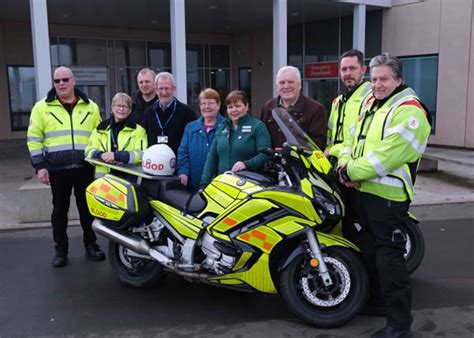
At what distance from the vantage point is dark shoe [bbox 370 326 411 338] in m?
3.02

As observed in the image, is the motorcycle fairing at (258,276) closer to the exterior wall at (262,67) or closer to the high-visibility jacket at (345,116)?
the high-visibility jacket at (345,116)

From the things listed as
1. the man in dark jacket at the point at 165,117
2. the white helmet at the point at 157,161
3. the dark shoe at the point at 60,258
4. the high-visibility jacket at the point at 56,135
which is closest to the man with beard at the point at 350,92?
the white helmet at the point at 157,161

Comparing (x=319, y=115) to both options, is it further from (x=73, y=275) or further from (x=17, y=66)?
(x=17, y=66)

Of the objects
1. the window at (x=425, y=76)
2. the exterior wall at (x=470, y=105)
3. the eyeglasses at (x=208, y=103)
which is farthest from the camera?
the window at (x=425, y=76)

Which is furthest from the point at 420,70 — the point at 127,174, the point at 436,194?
the point at 127,174

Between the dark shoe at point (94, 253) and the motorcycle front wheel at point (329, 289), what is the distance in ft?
7.46

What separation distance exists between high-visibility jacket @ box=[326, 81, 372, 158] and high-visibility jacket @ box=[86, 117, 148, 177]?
1.68 meters

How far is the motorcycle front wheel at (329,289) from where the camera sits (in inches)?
128

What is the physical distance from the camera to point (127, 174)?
4086mm

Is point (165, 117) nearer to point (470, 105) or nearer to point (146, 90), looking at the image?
point (146, 90)

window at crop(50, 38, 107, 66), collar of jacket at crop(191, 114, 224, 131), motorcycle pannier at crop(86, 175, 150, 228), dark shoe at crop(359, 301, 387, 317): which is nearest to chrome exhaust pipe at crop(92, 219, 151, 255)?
motorcycle pannier at crop(86, 175, 150, 228)

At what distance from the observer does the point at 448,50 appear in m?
13.4

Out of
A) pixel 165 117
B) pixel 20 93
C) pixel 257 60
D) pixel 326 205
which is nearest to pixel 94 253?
pixel 165 117

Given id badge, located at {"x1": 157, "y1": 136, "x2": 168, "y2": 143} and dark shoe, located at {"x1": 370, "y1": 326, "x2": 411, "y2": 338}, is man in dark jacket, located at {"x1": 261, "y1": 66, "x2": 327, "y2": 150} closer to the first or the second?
id badge, located at {"x1": 157, "y1": 136, "x2": 168, "y2": 143}
